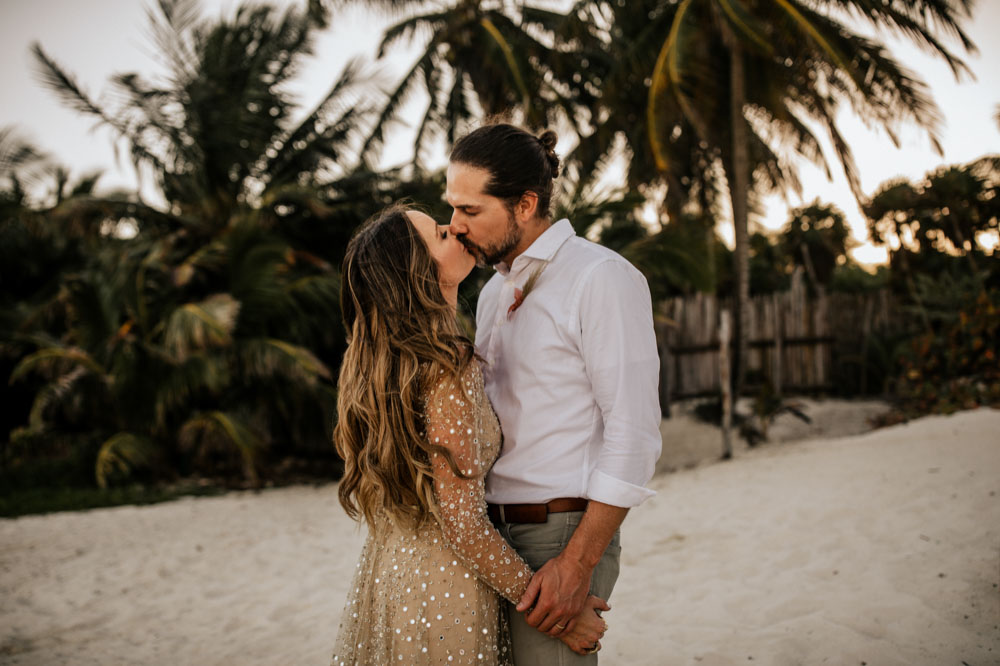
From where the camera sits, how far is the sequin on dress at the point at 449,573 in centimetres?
176

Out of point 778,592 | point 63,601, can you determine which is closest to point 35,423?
point 63,601

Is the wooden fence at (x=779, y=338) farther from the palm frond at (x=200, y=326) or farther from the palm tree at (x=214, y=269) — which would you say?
the palm frond at (x=200, y=326)

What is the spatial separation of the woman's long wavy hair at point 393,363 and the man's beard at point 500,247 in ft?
0.51

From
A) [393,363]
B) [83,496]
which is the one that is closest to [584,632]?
[393,363]

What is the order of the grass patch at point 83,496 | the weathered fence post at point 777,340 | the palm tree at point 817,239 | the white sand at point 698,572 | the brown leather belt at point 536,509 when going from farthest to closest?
the palm tree at point 817,239
the weathered fence post at point 777,340
the grass patch at point 83,496
the white sand at point 698,572
the brown leather belt at point 536,509

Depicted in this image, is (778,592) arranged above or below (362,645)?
below

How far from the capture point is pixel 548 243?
6.49ft

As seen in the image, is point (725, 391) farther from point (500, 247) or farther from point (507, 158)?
point (507, 158)

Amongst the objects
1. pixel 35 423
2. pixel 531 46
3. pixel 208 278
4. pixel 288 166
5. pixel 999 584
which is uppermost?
pixel 531 46

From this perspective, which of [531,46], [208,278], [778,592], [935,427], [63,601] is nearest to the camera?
[778,592]

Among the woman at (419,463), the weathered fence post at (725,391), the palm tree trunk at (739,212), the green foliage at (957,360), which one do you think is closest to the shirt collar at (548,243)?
the woman at (419,463)

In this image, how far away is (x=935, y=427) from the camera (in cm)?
795

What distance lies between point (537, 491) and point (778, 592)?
10.8 ft

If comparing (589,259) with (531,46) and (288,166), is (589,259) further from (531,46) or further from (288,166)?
(531,46)
